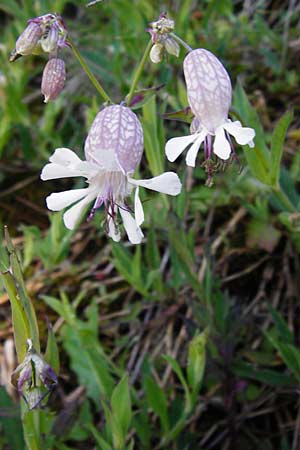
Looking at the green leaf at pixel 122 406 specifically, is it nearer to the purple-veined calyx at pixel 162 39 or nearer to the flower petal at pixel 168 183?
the flower petal at pixel 168 183

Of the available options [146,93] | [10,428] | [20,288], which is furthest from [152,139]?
[10,428]

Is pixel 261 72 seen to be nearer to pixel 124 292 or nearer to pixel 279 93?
pixel 279 93

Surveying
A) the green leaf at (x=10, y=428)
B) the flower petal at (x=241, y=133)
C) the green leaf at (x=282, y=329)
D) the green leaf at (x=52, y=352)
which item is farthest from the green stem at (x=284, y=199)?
the green leaf at (x=10, y=428)

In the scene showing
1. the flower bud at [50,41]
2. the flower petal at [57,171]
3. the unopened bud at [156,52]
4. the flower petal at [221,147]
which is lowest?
the flower petal at [221,147]

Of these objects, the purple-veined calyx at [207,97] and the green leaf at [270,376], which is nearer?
the purple-veined calyx at [207,97]

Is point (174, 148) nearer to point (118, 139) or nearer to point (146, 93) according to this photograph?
point (118, 139)

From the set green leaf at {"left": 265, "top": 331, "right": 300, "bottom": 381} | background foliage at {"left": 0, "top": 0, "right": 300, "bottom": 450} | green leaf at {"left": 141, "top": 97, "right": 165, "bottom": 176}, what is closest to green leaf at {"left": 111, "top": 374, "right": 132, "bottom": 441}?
background foliage at {"left": 0, "top": 0, "right": 300, "bottom": 450}
